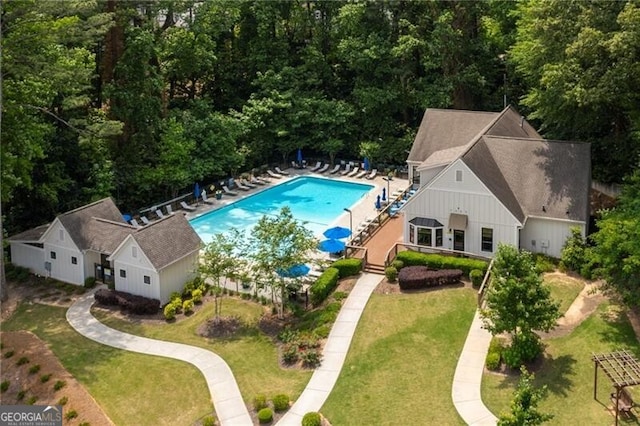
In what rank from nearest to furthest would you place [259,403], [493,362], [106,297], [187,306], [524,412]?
1. [524,412]
2. [259,403]
3. [493,362]
4. [187,306]
5. [106,297]

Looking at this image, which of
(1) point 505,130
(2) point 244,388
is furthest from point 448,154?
A: (2) point 244,388

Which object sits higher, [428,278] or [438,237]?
[438,237]

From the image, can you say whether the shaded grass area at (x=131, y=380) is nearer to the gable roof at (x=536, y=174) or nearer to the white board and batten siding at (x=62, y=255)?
the white board and batten siding at (x=62, y=255)

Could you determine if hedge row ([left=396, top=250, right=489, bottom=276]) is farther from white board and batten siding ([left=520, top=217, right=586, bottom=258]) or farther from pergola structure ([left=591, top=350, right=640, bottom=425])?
pergola structure ([left=591, top=350, right=640, bottom=425])

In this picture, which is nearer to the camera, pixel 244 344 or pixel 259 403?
pixel 259 403

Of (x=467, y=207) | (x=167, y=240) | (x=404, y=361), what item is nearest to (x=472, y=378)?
(x=404, y=361)

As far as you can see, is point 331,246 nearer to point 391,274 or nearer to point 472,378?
point 391,274

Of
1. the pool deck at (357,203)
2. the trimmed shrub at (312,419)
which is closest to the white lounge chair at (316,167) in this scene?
the pool deck at (357,203)

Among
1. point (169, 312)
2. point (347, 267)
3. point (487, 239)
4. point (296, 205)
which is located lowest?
point (169, 312)
